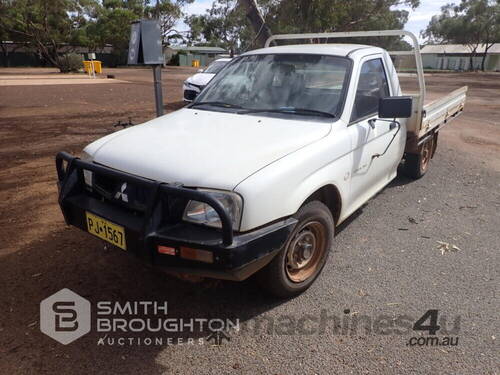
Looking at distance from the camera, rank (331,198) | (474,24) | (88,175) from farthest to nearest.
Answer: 1. (474,24)
2. (331,198)
3. (88,175)

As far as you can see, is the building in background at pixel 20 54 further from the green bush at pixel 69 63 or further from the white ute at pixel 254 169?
the white ute at pixel 254 169

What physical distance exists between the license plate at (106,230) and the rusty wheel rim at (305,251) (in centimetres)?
115

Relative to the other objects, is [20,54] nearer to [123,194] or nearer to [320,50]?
[320,50]

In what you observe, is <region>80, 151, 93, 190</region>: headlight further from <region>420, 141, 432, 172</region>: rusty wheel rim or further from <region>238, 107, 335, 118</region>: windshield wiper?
<region>420, 141, 432, 172</region>: rusty wheel rim

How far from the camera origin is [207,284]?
130 inches

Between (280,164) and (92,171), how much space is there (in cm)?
132

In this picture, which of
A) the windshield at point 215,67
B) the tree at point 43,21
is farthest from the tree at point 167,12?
the windshield at point 215,67

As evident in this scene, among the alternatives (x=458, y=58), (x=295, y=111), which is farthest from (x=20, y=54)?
(x=458, y=58)

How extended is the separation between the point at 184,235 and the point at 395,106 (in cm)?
219

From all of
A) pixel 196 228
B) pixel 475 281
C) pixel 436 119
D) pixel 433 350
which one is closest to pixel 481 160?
pixel 436 119

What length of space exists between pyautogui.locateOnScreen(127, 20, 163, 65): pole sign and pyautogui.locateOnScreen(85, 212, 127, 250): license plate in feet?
8.79

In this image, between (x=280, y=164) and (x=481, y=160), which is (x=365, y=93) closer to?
(x=280, y=164)

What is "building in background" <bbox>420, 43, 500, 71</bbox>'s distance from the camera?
2454 inches

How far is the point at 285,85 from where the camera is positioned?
12.1ft
